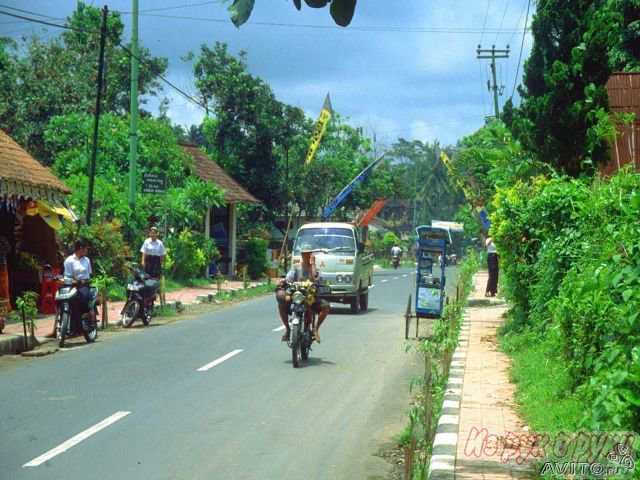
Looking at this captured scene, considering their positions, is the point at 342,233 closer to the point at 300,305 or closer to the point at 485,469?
the point at 300,305

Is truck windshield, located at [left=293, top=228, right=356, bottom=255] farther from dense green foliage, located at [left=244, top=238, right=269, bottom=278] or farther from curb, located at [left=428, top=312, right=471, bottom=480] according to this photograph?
dense green foliage, located at [left=244, top=238, right=269, bottom=278]

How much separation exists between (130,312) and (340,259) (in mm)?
6079

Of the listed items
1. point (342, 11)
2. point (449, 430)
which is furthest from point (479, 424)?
point (342, 11)

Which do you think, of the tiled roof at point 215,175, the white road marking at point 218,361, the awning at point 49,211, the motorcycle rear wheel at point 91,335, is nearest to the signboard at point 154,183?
the awning at point 49,211

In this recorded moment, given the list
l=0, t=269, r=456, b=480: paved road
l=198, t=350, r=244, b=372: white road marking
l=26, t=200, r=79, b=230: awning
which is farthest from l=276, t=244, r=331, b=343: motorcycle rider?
l=26, t=200, r=79, b=230: awning

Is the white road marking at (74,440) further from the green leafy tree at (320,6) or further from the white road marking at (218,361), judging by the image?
the green leafy tree at (320,6)

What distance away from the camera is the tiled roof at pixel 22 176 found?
720 inches

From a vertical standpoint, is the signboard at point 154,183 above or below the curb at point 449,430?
above

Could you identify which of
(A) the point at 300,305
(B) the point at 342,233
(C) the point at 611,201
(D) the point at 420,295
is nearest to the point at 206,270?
(B) the point at 342,233

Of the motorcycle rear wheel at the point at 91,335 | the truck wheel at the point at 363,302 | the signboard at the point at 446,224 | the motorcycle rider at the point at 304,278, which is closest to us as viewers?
the motorcycle rider at the point at 304,278

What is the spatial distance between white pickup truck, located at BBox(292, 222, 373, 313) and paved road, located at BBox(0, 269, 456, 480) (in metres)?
5.55

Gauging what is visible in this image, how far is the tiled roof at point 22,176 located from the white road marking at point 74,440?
32.3 feet

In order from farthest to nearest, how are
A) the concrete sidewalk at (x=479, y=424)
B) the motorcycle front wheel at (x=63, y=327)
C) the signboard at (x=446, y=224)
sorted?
the signboard at (x=446, y=224) < the motorcycle front wheel at (x=63, y=327) < the concrete sidewalk at (x=479, y=424)

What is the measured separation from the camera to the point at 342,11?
460cm
